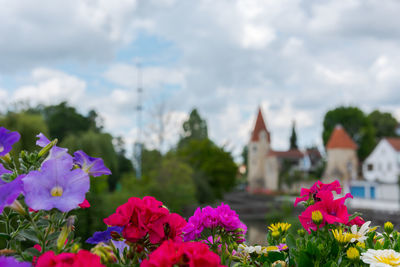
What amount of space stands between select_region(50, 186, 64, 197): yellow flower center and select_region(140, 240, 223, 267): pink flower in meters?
0.27

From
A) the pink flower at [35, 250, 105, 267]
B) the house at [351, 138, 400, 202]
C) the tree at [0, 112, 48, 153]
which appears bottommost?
the house at [351, 138, 400, 202]

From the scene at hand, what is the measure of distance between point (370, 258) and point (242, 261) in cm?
41

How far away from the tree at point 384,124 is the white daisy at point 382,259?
179 feet

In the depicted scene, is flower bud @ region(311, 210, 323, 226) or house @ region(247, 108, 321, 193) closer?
flower bud @ region(311, 210, 323, 226)

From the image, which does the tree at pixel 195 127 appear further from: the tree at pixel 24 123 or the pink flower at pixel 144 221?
the pink flower at pixel 144 221

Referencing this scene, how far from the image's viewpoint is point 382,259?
1.16 m

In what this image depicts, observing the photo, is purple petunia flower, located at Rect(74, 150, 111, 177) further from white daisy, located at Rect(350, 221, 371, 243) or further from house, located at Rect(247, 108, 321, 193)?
house, located at Rect(247, 108, 321, 193)

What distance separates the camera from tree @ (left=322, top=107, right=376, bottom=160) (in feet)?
161

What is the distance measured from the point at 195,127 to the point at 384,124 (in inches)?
923

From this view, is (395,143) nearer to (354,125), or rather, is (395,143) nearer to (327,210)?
(354,125)

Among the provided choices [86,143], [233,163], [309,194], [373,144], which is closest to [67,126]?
[233,163]

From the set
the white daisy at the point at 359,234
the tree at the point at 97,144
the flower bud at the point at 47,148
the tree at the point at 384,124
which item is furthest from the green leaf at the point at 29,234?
the tree at the point at 384,124

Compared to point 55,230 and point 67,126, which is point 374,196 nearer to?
point 67,126

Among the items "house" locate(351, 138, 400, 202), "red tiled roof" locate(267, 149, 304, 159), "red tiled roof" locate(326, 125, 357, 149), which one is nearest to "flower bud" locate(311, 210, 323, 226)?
"house" locate(351, 138, 400, 202)
